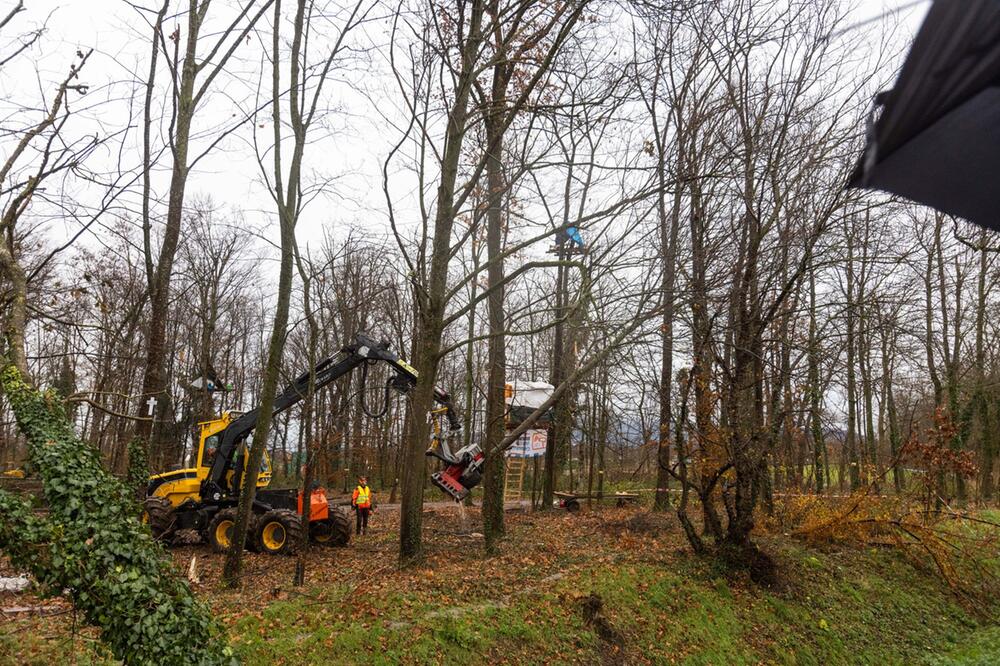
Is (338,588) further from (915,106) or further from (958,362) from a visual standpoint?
(958,362)

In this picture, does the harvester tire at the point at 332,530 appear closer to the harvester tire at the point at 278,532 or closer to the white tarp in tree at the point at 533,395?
the harvester tire at the point at 278,532

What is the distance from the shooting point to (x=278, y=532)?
41.0ft

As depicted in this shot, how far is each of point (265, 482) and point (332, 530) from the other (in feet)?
8.26

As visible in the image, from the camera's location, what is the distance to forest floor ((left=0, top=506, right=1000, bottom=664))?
6.37m

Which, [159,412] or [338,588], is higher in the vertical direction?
[159,412]

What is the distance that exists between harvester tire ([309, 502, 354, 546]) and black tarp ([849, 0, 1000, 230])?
1230 centimetres

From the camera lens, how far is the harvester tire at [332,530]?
12758mm

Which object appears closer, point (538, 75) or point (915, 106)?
point (915, 106)

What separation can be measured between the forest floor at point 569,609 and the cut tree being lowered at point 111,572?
40cm

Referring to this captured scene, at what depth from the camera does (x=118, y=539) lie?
5.59m

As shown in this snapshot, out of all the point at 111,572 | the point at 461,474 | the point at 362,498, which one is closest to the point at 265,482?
the point at 362,498

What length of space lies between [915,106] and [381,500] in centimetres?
2572

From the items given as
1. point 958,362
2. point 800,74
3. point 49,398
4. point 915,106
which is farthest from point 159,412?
point 958,362

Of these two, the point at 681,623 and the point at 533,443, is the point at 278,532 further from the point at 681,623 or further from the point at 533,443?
the point at 533,443
